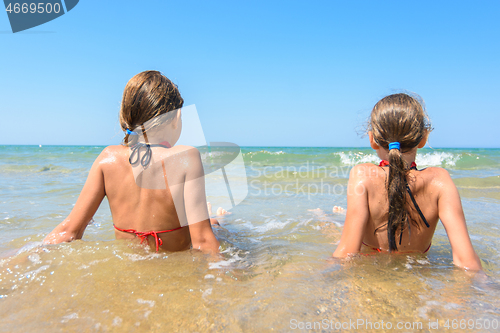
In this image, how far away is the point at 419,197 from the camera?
1.90m

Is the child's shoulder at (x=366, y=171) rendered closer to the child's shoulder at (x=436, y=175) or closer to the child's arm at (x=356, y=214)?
the child's arm at (x=356, y=214)

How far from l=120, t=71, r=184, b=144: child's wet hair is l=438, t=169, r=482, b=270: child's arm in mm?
1883

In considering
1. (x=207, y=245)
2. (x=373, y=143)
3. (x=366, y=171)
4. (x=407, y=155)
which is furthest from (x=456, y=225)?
(x=207, y=245)

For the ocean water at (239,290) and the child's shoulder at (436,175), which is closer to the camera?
the ocean water at (239,290)

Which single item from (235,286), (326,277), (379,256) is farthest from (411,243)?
(235,286)

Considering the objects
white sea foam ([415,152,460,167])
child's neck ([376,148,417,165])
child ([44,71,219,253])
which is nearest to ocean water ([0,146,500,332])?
child ([44,71,219,253])

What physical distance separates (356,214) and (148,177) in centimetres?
139

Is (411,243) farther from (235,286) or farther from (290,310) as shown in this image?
(235,286)

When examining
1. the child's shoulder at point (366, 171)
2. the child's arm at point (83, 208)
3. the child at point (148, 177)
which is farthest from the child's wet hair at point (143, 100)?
the child's shoulder at point (366, 171)

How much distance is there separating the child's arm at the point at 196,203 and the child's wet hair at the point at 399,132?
124cm

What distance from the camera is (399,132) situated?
1.84 meters

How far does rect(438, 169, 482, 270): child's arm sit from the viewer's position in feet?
5.77

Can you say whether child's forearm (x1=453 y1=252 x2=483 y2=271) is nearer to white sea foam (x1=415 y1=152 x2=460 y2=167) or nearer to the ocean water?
the ocean water

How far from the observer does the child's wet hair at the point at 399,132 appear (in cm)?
181
